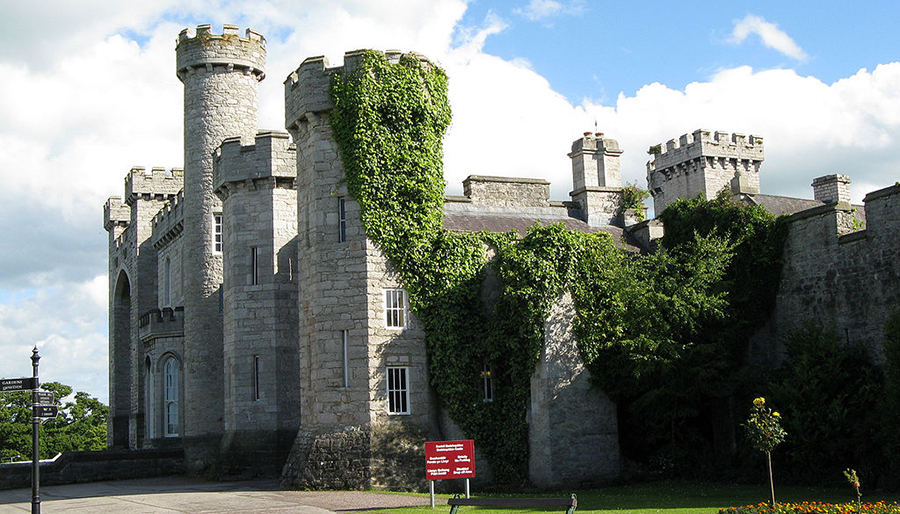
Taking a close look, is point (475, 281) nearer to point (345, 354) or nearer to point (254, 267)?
point (345, 354)

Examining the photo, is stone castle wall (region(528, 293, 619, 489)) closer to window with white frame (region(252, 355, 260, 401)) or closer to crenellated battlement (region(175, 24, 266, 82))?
window with white frame (region(252, 355, 260, 401))

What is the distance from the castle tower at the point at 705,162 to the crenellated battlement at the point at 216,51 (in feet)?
69.5

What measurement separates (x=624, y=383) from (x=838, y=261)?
6.29 meters

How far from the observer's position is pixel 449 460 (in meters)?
20.5

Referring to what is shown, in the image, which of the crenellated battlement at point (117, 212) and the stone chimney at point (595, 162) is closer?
the stone chimney at point (595, 162)

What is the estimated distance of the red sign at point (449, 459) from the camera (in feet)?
66.8

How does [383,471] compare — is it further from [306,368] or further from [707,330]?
[707,330]

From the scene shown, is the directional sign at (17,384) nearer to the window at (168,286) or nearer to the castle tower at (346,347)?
the castle tower at (346,347)

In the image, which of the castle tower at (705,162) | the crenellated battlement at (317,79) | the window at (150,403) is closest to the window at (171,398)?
the window at (150,403)

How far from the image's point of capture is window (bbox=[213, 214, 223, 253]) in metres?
34.0

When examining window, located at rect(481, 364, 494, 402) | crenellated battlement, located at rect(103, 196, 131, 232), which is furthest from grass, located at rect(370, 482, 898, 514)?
crenellated battlement, located at rect(103, 196, 131, 232)

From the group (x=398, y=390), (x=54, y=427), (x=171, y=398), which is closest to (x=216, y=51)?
(x=171, y=398)

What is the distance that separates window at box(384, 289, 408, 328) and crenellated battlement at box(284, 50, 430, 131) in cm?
507

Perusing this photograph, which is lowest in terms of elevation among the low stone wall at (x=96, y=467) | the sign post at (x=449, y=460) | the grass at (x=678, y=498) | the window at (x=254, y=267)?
the grass at (x=678, y=498)
